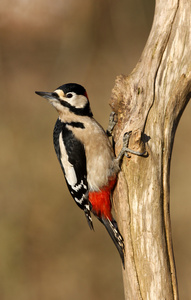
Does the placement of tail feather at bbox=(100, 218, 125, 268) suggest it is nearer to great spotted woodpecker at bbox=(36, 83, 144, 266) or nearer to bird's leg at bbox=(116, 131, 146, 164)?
great spotted woodpecker at bbox=(36, 83, 144, 266)

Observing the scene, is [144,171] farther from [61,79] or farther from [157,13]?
[61,79]

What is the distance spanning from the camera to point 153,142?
2059 millimetres

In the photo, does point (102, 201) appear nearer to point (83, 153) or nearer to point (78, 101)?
point (83, 153)

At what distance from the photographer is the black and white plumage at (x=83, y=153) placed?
2.35 meters

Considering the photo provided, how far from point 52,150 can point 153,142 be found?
230cm

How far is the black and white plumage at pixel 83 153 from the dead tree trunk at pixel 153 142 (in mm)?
178

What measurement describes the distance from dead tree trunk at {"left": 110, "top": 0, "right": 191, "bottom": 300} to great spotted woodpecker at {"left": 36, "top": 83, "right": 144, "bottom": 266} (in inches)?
7.0

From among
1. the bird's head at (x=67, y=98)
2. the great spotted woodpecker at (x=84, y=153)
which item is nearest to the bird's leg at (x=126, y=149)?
the great spotted woodpecker at (x=84, y=153)

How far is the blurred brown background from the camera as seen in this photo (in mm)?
3908

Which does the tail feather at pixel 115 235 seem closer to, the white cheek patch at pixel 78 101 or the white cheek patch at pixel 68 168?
the white cheek patch at pixel 68 168

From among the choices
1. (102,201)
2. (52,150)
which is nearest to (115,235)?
(102,201)

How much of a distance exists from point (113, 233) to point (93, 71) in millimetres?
2756

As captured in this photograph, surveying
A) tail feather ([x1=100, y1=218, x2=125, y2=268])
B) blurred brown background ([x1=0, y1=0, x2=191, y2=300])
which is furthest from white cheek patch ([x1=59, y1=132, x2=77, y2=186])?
blurred brown background ([x1=0, y1=0, x2=191, y2=300])

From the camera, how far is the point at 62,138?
249cm
